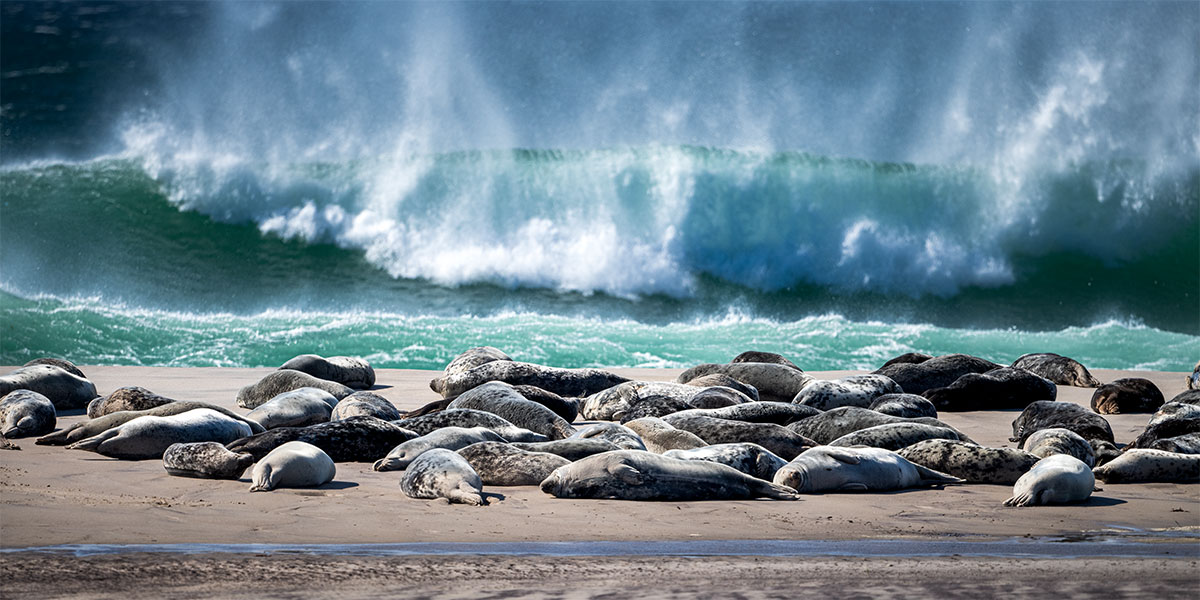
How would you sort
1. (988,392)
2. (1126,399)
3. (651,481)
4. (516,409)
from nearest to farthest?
(651,481) → (516,409) → (1126,399) → (988,392)

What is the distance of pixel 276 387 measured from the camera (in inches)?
346

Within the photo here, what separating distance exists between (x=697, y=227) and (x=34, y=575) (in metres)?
18.7

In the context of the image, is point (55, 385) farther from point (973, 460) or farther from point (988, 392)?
point (988, 392)

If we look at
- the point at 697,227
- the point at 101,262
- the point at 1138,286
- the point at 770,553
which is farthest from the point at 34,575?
the point at 1138,286

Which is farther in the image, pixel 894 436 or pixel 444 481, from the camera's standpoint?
pixel 894 436

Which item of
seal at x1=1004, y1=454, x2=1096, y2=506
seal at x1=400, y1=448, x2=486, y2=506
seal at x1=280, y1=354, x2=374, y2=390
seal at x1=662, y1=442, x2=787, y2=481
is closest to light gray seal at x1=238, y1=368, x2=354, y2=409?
seal at x1=280, y1=354, x2=374, y2=390

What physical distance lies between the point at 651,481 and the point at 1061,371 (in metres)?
7.64

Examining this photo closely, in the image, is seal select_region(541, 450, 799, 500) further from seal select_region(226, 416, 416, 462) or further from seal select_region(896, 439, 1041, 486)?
seal select_region(226, 416, 416, 462)

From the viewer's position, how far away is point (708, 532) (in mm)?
4250

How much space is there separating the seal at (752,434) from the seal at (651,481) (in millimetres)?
1076

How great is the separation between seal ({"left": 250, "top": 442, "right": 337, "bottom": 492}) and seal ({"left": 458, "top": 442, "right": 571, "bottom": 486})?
0.74m

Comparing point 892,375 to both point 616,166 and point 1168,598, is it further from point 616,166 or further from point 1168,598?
point 616,166

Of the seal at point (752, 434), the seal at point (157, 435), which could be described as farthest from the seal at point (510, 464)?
the seal at point (157, 435)

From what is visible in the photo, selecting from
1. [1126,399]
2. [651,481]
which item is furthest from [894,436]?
[1126,399]
